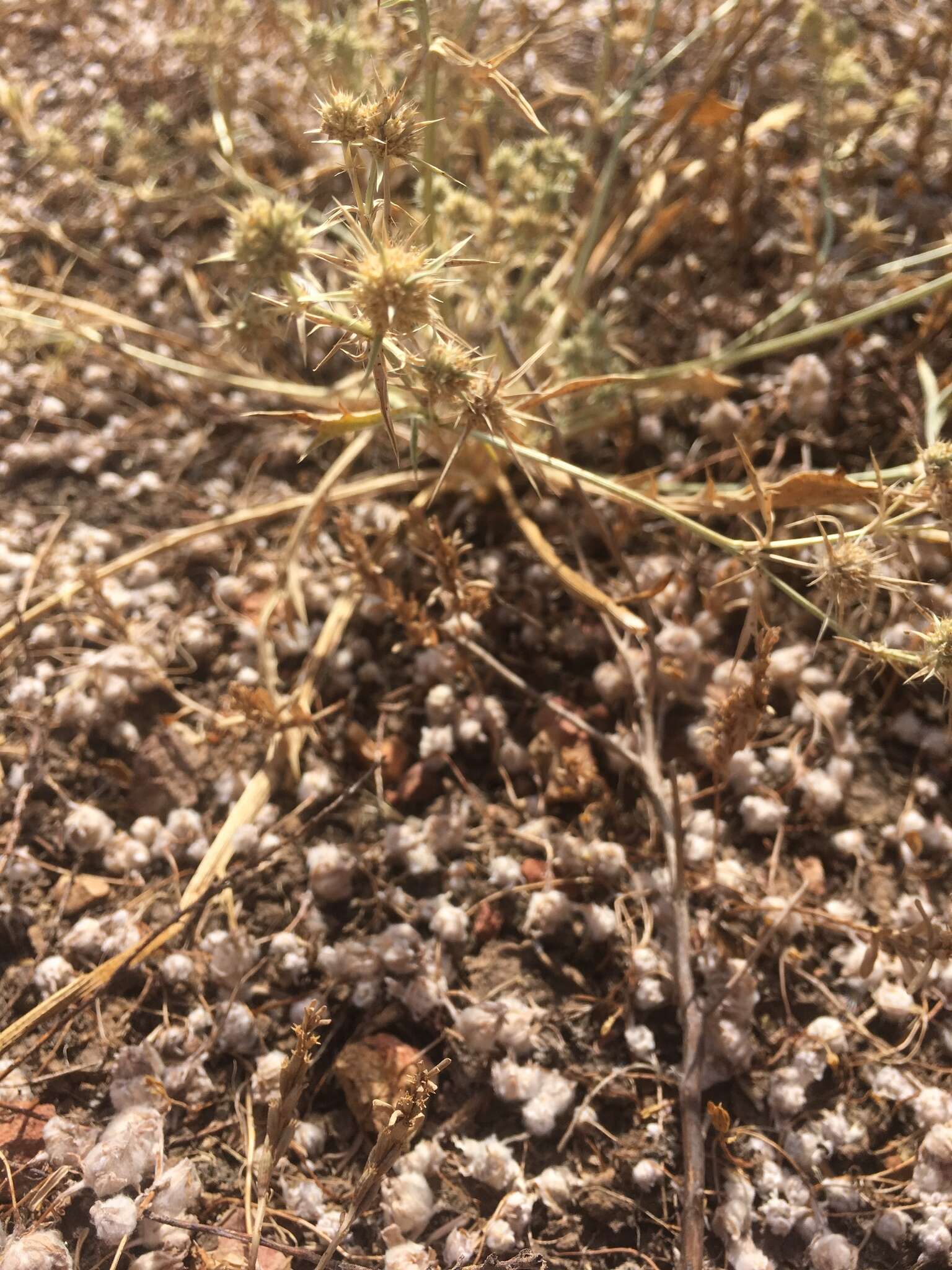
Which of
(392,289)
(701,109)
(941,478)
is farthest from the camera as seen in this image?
(701,109)

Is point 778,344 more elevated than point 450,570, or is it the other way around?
point 778,344

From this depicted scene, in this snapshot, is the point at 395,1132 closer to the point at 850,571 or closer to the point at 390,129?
the point at 850,571

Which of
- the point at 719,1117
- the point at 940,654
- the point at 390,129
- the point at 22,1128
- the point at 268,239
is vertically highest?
the point at 390,129

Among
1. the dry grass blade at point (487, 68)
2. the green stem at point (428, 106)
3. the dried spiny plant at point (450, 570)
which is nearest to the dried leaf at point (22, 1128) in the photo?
the dried spiny plant at point (450, 570)

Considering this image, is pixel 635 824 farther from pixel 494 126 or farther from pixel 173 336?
pixel 494 126

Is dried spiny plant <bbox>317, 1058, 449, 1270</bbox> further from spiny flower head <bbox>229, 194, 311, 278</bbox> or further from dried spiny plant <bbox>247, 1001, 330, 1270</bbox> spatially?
spiny flower head <bbox>229, 194, 311, 278</bbox>

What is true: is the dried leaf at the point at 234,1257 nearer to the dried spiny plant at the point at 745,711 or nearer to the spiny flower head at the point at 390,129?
the dried spiny plant at the point at 745,711

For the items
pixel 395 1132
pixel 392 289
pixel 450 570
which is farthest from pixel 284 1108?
pixel 392 289
